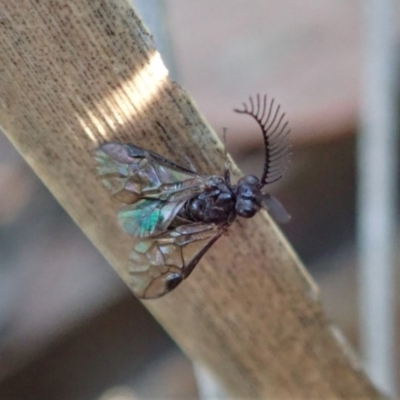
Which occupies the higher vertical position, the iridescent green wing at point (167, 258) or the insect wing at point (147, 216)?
the insect wing at point (147, 216)

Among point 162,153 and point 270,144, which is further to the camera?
point 270,144

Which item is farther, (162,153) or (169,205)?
(169,205)

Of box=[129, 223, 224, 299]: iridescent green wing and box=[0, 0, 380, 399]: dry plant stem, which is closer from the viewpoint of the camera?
box=[0, 0, 380, 399]: dry plant stem

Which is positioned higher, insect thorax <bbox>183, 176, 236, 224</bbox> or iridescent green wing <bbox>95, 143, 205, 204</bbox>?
iridescent green wing <bbox>95, 143, 205, 204</bbox>

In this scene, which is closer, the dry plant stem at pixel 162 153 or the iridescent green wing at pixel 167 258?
the dry plant stem at pixel 162 153
